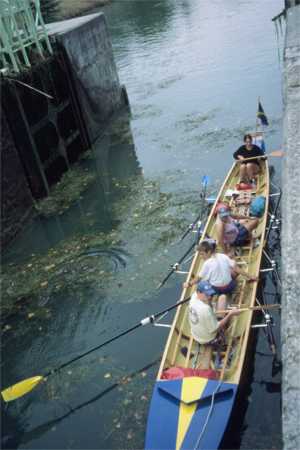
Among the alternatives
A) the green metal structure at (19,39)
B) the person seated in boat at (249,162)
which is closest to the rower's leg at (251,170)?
the person seated in boat at (249,162)

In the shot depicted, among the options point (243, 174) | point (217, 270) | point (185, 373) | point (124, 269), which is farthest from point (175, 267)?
point (243, 174)

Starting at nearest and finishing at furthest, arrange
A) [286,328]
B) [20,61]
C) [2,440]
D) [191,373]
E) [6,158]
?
→ 1. [286,328]
2. [191,373]
3. [2,440]
4. [6,158]
5. [20,61]

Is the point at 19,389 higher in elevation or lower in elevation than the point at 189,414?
lower

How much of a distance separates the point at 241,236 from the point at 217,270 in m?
2.00

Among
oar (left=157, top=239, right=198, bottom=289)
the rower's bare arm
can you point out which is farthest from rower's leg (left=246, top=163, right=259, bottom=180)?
the rower's bare arm

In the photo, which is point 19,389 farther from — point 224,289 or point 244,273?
point 244,273

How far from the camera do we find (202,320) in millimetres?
7027

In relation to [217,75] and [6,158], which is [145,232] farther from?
[217,75]

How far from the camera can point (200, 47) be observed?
33.2 meters

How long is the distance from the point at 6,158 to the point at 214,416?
34.4 ft

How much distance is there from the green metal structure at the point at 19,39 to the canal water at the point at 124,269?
444 centimetres

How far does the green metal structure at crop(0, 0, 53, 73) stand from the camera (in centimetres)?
1469

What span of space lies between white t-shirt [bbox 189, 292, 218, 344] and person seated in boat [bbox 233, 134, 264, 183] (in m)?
6.26

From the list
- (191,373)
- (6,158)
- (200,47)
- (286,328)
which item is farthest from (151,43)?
(286,328)
